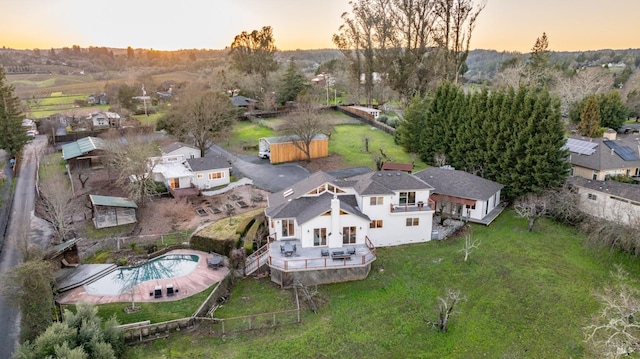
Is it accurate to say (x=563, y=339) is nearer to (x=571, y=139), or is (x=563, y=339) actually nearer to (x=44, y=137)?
(x=571, y=139)

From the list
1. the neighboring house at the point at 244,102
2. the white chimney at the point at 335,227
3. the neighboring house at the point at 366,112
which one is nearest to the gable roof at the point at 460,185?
the white chimney at the point at 335,227

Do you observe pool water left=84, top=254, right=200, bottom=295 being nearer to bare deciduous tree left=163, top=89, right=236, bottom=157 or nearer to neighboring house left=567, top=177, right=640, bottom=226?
bare deciduous tree left=163, top=89, right=236, bottom=157

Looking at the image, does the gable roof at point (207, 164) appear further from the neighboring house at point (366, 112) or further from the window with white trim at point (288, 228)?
the neighboring house at point (366, 112)

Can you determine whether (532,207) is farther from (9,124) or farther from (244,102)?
(244,102)

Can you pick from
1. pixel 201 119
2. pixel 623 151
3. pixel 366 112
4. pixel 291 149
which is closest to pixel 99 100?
pixel 201 119

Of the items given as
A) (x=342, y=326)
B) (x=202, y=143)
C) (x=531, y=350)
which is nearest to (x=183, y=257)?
(x=342, y=326)

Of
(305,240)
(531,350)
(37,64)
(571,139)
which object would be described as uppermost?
(37,64)
